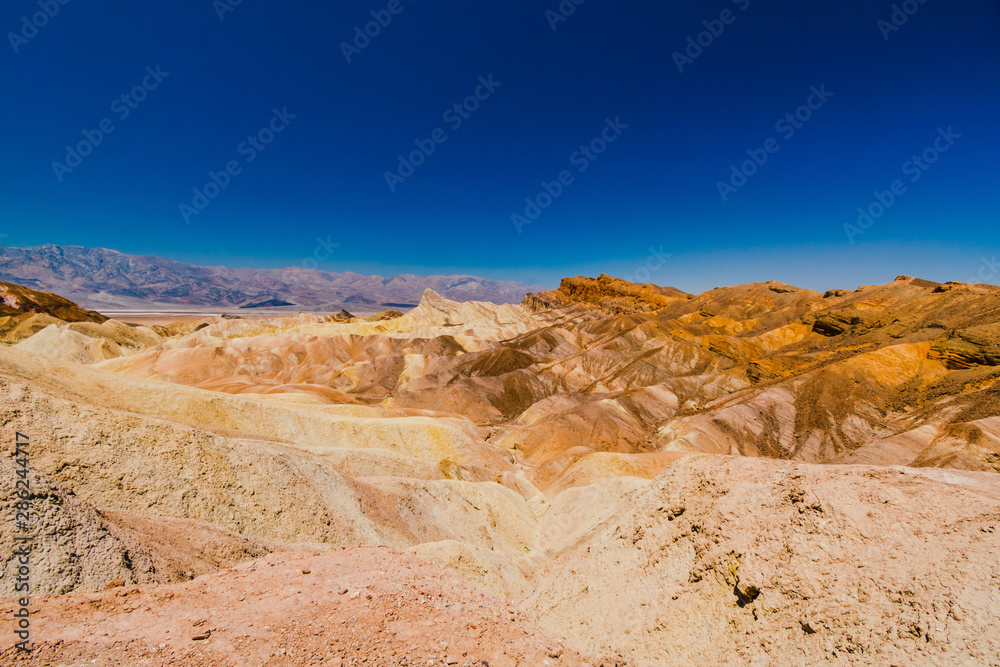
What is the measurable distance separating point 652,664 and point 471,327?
70.4 metres

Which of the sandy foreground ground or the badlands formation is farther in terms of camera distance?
the badlands formation

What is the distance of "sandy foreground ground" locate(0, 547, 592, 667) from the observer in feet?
14.4

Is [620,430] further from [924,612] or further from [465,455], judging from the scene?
[924,612]

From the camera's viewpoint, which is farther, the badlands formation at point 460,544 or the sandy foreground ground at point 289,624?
the badlands formation at point 460,544

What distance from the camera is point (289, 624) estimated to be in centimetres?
536

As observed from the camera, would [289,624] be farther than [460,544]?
No

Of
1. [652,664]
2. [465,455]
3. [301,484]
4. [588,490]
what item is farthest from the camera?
[465,455]

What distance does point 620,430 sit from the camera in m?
33.8

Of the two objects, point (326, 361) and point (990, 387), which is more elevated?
point (326, 361)

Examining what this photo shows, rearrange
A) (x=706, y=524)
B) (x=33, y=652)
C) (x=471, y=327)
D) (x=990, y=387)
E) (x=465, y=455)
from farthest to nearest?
(x=471, y=327) < (x=990, y=387) < (x=465, y=455) < (x=706, y=524) < (x=33, y=652)

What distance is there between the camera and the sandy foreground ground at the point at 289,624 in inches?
172

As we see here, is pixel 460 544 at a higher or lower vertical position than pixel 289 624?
lower

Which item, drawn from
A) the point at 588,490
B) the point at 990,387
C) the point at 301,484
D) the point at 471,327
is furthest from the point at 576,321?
the point at 301,484

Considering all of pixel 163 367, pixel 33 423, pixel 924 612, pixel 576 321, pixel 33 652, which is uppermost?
pixel 576 321
